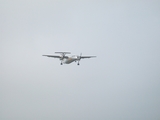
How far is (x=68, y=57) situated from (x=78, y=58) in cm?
436

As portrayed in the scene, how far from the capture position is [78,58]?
94.2m

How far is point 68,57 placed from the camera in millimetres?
96125
